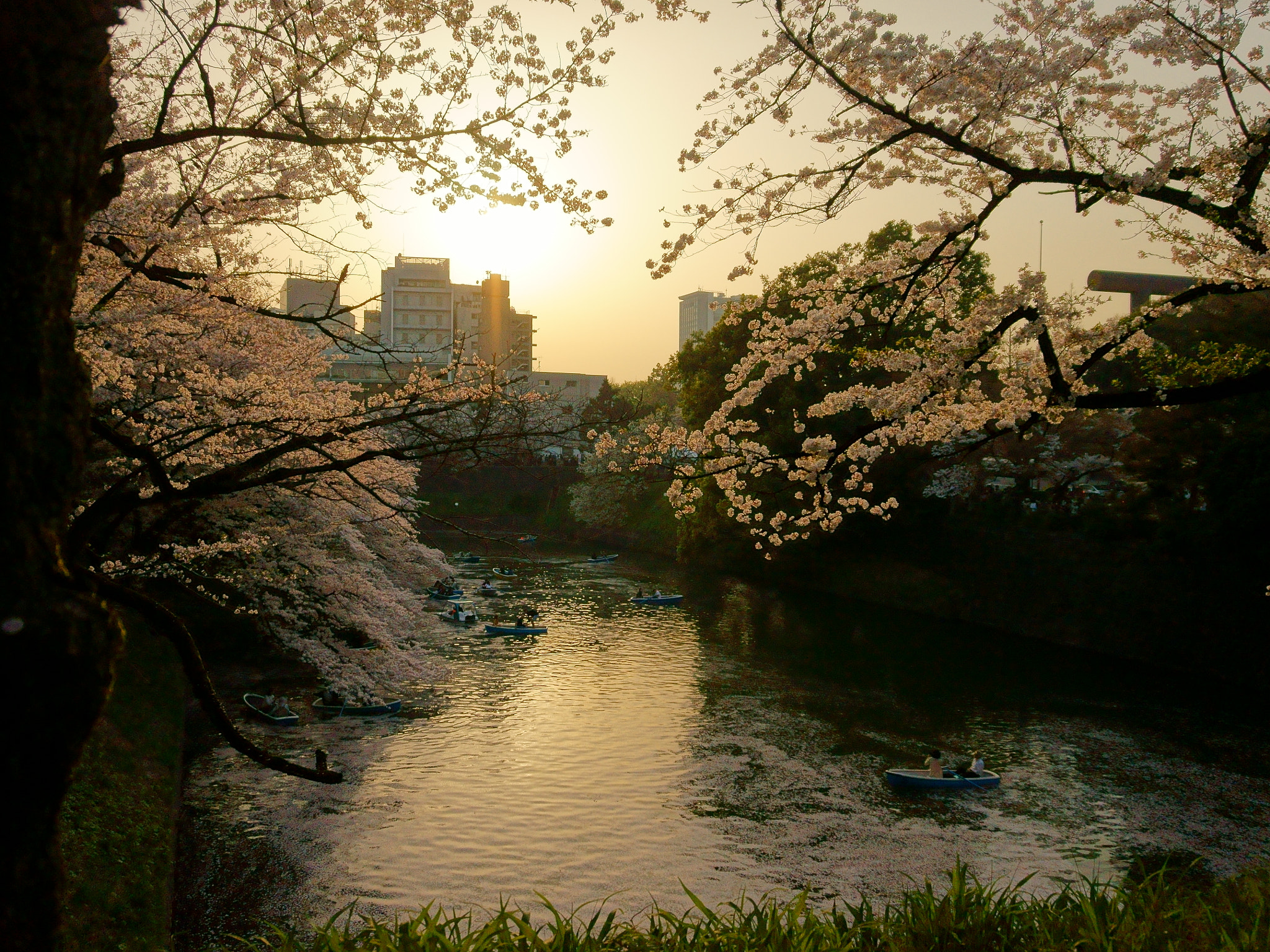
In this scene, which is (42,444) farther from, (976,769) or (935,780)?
(976,769)

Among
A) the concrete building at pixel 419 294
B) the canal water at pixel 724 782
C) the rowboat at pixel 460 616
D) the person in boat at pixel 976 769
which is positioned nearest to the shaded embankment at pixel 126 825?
the canal water at pixel 724 782

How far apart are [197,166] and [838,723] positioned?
1628 cm

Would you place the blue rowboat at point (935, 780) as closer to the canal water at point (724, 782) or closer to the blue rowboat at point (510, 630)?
the canal water at point (724, 782)

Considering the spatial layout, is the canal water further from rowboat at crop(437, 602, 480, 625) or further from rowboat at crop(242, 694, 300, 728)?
rowboat at crop(437, 602, 480, 625)

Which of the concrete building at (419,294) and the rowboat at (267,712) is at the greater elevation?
the concrete building at (419,294)

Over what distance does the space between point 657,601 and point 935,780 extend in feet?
56.6

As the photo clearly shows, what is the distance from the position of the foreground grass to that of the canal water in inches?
201

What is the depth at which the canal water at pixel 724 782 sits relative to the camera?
39.9 feet

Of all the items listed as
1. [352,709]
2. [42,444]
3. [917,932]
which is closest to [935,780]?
[917,932]

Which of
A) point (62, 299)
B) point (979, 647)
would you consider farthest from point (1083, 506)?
point (62, 299)

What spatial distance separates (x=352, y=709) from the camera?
59.3 feet

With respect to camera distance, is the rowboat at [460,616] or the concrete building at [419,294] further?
the concrete building at [419,294]

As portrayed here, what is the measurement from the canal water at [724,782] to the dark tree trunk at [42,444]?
347 inches

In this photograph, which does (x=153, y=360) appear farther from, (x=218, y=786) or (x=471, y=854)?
(x=471, y=854)
